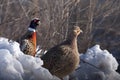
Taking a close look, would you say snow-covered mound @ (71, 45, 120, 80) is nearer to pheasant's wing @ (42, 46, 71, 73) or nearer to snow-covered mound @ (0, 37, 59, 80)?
pheasant's wing @ (42, 46, 71, 73)

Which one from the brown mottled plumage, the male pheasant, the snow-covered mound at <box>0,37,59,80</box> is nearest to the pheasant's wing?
the brown mottled plumage

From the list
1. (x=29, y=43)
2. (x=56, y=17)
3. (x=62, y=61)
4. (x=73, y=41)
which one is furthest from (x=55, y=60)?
(x=56, y=17)

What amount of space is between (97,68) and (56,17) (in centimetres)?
220

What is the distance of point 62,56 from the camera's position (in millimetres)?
4457

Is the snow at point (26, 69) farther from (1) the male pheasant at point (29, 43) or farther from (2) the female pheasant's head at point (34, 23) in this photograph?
(2) the female pheasant's head at point (34, 23)

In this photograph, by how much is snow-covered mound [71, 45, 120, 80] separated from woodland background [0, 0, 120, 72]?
181 cm

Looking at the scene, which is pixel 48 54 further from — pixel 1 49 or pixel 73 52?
pixel 1 49

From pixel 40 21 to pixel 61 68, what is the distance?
6.41 ft

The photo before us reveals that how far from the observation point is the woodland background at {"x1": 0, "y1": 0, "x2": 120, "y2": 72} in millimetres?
6219

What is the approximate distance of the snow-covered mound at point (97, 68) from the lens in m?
3.90

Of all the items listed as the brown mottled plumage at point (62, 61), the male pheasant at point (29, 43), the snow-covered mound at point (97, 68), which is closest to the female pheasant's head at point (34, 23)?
the male pheasant at point (29, 43)

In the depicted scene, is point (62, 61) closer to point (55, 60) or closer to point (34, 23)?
point (55, 60)

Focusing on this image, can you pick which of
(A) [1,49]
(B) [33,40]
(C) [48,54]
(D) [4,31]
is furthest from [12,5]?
(A) [1,49]

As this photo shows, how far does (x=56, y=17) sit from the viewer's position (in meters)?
6.19
